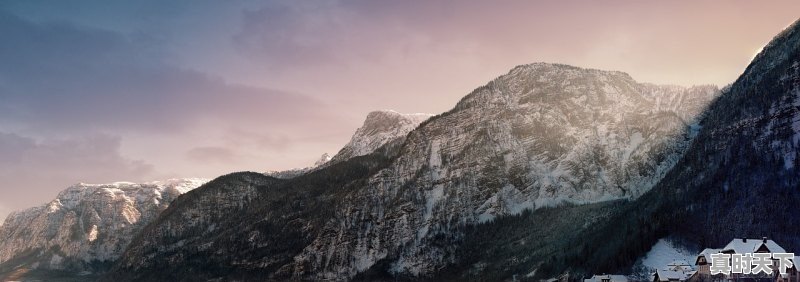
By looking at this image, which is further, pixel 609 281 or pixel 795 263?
pixel 609 281

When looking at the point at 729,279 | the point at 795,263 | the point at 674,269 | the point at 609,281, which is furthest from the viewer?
the point at 609,281

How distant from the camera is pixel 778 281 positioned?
507 ft

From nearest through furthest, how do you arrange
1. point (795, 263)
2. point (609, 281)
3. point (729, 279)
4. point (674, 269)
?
point (795, 263) < point (729, 279) < point (674, 269) < point (609, 281)

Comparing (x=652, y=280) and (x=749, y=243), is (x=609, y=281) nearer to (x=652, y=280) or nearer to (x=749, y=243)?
(x=652, y=280)

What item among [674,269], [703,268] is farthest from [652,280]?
[703,268]

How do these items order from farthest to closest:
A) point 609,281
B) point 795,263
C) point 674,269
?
point 609,281 → point 674,269 → point 795,263

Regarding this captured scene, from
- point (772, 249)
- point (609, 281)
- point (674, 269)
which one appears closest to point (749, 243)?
point (772, 249)

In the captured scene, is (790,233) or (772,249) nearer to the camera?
(772,249)

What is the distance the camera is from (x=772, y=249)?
507 feet

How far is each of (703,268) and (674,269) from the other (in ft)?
51.8

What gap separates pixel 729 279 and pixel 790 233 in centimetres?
4707

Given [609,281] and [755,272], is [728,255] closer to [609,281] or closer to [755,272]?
[755,272]

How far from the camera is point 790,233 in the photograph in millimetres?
198875

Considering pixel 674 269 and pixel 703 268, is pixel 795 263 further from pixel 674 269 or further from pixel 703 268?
pixel 674 269
